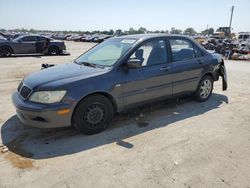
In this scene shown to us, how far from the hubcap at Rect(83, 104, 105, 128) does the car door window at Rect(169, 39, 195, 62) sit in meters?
1.98

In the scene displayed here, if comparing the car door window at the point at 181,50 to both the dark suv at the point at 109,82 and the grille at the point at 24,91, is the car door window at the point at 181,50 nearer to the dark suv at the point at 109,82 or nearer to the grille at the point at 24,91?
the dark suv at the point at 109,82

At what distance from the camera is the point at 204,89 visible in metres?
6.10

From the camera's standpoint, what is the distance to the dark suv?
387 cm

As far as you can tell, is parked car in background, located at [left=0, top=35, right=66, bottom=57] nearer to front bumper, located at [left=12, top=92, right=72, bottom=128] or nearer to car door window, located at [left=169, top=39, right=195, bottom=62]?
car door window, located at [left=169, top=39, right=195, bottom=62]

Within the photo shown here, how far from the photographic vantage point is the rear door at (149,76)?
4.51 meters

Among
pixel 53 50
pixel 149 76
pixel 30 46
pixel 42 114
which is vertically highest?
pixel 149 76

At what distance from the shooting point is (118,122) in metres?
4.85

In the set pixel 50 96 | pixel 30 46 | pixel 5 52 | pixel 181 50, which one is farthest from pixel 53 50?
pixel 50 96

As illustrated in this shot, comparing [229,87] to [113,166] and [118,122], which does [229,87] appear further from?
[113,166]

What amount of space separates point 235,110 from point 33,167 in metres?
4.39

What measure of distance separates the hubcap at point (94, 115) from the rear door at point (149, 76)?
0.51m

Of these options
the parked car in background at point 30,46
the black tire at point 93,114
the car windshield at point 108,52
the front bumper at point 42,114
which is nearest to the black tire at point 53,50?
the parked car in background at point 30,46

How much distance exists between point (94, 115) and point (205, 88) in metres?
3.19

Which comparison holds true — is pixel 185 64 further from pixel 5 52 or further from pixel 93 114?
pixel 5 52
